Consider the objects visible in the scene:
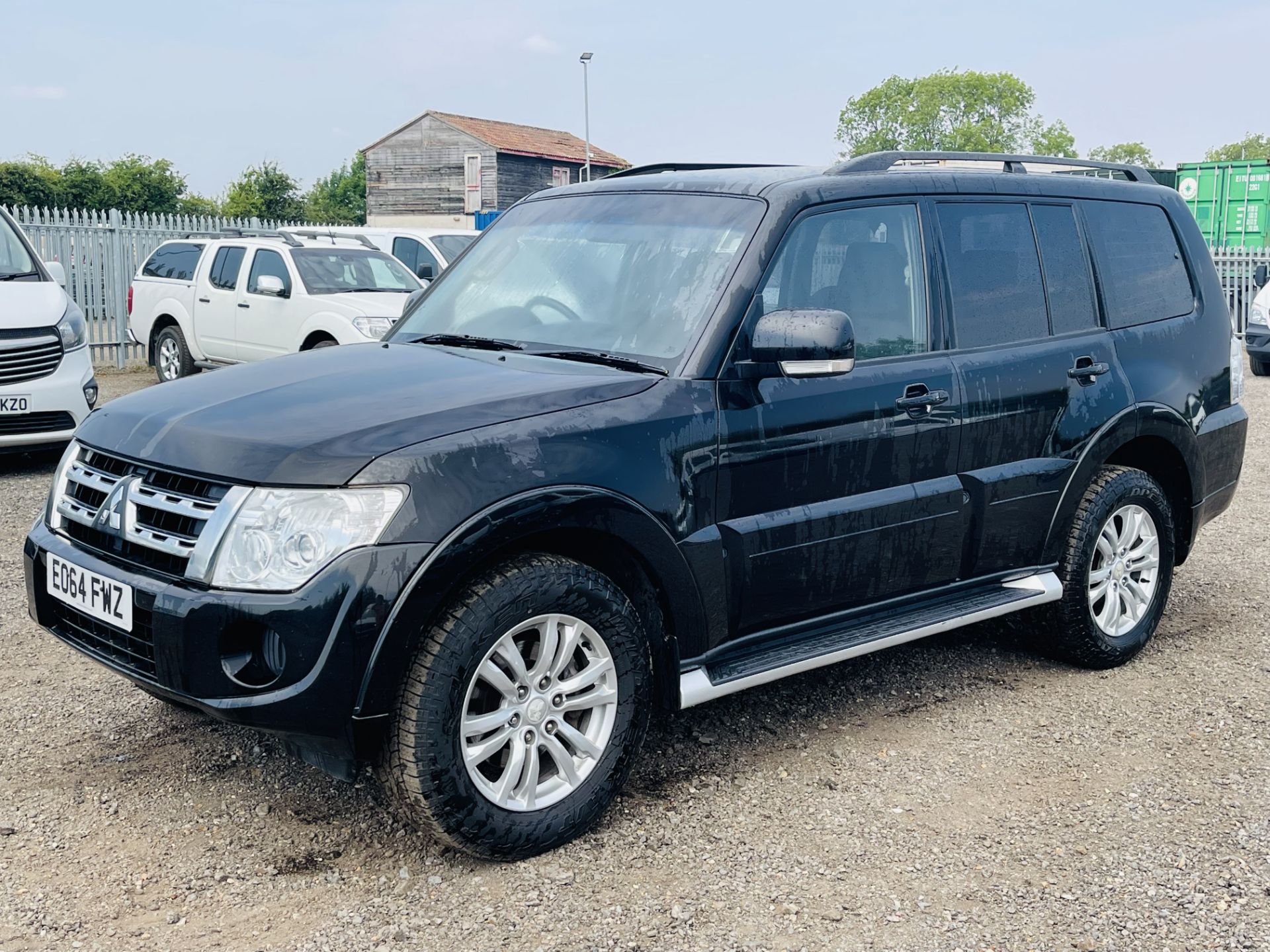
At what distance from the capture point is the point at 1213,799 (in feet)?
12.9

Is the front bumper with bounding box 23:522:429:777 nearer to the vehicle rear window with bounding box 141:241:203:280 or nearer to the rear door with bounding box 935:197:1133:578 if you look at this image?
the rear door with bounding box 935:197:1133:578

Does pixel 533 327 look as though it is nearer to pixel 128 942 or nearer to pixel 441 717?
pixel 441 717

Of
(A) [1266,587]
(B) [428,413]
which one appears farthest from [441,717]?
(A) [1266,587]

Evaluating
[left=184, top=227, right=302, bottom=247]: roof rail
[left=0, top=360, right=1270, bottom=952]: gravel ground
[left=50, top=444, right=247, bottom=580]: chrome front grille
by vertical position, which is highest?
[left=184, top=227, right=302, bottom=247]: roof rail

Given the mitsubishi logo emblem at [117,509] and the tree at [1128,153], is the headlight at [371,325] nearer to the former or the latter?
the mitsubishi logo emblem at [117,509]

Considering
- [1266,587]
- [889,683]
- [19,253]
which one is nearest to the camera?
[889,683]

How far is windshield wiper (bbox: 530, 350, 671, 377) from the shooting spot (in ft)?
12.5

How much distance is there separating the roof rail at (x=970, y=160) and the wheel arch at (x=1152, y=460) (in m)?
1.04

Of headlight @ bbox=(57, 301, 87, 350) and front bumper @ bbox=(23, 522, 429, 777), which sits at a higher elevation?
headlight @ bbox=(57, 301, 87, 350)

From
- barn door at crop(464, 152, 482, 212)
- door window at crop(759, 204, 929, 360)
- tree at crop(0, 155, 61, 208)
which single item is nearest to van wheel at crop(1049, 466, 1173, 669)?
door window at crop(759, 204, 929, 360)

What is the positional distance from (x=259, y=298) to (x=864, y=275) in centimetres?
1040

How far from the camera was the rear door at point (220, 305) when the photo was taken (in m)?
13.9

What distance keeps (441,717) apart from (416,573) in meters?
0.38

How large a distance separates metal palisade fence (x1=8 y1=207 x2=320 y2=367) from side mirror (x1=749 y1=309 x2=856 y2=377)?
16.3 m
